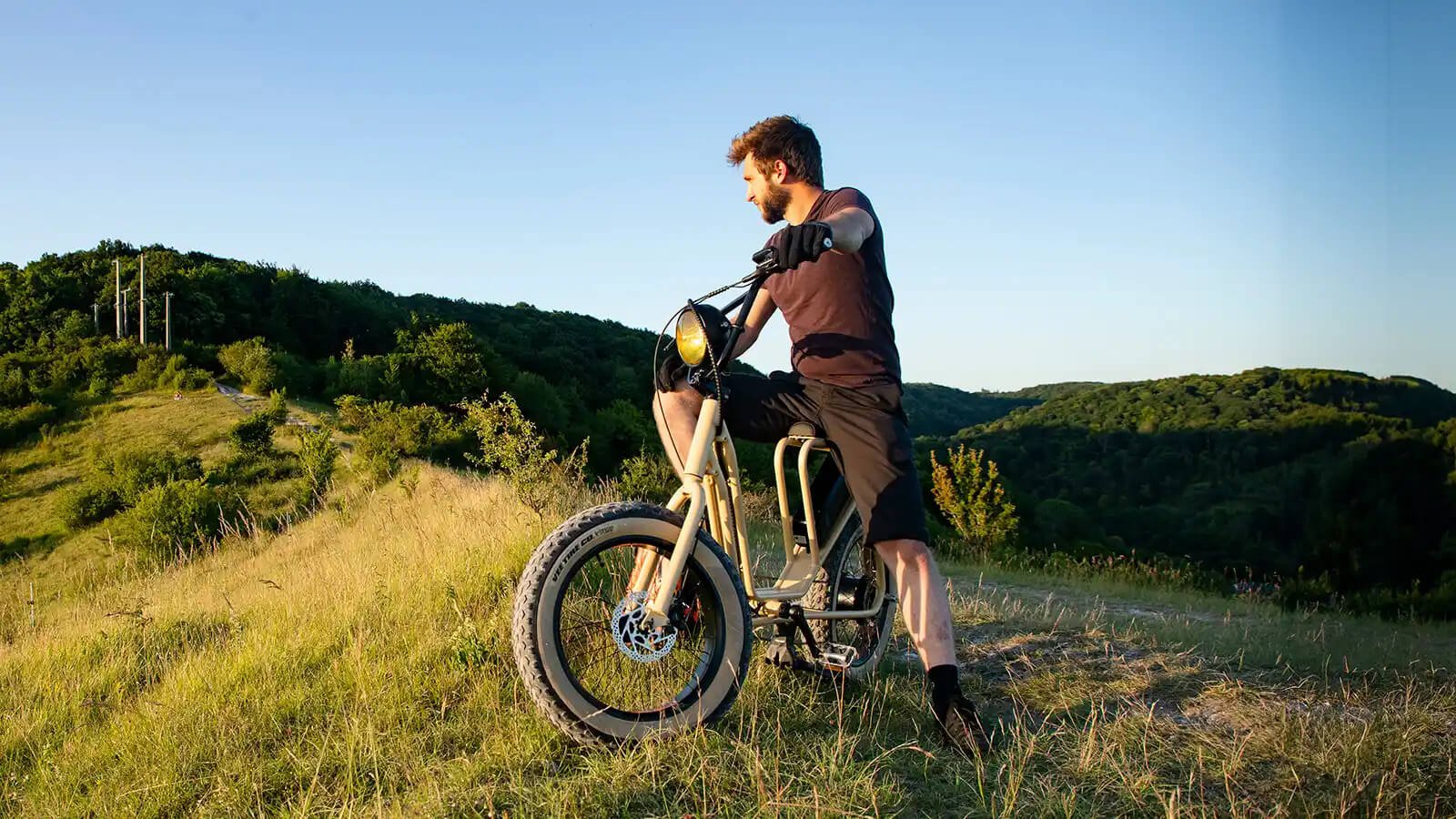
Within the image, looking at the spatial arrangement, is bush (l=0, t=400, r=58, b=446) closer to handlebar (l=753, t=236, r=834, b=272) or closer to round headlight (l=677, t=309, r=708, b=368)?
round headlight (l=677, t=309, r=708, b=368)

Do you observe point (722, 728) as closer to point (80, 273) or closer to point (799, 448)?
point (799, 448)

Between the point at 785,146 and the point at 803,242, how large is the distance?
83 cm

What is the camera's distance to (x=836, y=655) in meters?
3.63

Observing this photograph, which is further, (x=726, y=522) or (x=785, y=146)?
(x=785, y=146)

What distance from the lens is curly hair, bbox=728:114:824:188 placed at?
360 centimetres

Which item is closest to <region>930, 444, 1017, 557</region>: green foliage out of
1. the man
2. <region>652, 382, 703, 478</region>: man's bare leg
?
the man

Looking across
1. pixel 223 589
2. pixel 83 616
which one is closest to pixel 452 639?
pixel 223 589

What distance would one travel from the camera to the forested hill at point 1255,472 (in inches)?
1513

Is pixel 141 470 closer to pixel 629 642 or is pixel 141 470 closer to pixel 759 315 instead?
pixel 759 315

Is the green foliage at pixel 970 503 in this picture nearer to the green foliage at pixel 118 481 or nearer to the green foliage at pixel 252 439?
the green foliage at pixel 252 439

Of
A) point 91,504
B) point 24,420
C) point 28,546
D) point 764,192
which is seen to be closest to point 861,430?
point 764,192

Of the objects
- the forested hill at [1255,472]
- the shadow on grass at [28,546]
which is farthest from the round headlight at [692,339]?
the shadow on grass at [28,546]

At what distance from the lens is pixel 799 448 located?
3.59 m

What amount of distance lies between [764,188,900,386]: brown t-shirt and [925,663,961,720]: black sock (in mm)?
1079
